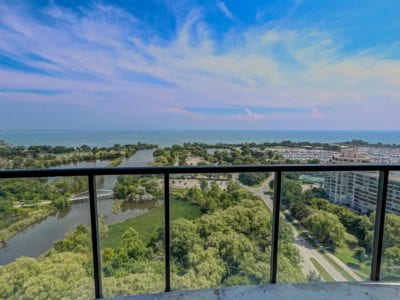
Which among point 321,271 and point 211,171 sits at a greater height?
point 211,171

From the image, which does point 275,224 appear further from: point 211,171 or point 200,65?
point 200,65

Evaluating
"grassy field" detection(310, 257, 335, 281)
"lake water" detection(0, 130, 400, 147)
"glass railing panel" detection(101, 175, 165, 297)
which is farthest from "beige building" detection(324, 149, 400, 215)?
"glass railing panel" detection(101, 175, 165, 297)

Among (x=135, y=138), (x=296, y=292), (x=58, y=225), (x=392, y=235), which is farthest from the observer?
(x=135, y=138)

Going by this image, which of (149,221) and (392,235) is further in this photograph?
(392,235)

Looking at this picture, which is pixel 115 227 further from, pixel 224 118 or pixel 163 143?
pixel 224 118

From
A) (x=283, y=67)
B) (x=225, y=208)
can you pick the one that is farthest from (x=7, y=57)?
(x=283, y=67)

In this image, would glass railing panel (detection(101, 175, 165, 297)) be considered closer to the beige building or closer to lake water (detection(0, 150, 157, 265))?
lake water (detection(0, 150, 157, 265))

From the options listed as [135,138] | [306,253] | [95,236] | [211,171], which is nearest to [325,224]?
[306,253]
